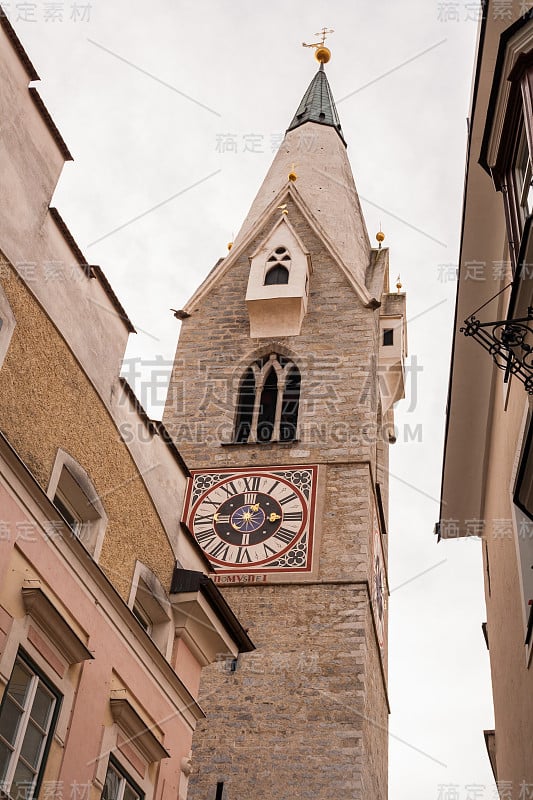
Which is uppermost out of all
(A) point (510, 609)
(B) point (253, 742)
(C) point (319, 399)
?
(C) point (319, 399)

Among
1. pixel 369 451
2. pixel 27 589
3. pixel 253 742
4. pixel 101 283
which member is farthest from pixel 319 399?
pixel 27 589

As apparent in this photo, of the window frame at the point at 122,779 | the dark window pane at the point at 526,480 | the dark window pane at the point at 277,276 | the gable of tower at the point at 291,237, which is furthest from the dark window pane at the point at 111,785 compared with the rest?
the dark window pane at the point at 277,276

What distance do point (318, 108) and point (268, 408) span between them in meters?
13.3

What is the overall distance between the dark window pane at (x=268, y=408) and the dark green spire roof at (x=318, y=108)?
37.0ft

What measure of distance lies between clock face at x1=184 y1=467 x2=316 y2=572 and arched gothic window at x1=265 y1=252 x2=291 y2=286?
18.6ft

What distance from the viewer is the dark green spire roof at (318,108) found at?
1308 inches

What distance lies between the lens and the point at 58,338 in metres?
8.51

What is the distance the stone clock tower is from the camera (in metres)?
17.8


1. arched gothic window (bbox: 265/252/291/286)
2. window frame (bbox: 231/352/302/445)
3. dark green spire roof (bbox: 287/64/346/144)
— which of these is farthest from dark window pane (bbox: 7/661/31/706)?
dark green spire roof (bbox: 287/64/346/144)

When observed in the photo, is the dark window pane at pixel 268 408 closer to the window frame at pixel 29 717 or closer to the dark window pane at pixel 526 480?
the dark window pane at pixel 526 480

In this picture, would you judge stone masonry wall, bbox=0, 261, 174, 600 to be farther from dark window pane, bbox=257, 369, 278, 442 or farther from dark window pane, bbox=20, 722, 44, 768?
dark window pane, bbox=257, 369, 278, 442

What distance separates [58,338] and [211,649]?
3669mm

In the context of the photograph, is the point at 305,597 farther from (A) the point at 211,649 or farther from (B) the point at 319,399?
(A) the point at 211,649

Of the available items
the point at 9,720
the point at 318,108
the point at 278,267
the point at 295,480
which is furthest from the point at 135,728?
the point at 318,108
